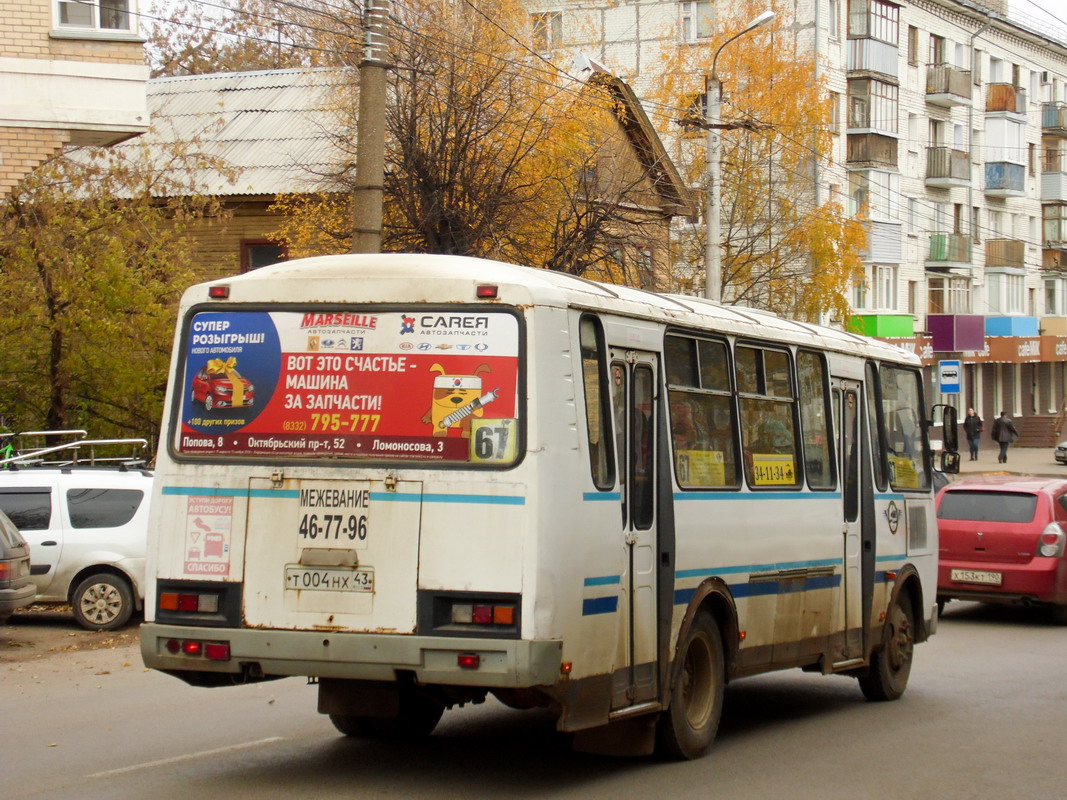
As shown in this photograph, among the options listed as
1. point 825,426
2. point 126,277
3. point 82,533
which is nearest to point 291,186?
point 126,277

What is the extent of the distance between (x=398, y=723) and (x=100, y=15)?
1335 cm

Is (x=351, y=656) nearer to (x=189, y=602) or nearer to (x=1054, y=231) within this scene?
(x=189, y=602)

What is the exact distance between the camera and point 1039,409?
65.4m

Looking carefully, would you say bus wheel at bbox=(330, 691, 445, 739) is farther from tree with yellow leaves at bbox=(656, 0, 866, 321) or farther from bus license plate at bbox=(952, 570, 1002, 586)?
tree with yellow leaves at bbox=(656, 0, 866, 321)

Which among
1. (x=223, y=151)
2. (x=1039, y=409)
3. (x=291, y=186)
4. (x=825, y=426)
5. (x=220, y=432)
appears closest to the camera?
(x=220, y=432)

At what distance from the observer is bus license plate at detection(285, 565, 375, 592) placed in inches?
284

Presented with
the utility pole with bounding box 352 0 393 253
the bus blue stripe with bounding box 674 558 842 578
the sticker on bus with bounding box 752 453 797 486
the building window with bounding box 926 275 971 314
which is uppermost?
the building window with bounding box 926 275 971 314

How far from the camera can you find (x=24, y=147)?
1900cm

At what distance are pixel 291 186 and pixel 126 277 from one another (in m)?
7.56

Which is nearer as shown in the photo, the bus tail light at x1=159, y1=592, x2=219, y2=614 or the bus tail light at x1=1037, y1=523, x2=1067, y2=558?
the bus tail light at x1=159, y1=592, x2=219, y2=614

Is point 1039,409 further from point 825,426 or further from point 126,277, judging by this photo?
point 825,426

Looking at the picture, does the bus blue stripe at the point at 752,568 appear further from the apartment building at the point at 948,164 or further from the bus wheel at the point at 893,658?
the apartment building at the point at 948,164

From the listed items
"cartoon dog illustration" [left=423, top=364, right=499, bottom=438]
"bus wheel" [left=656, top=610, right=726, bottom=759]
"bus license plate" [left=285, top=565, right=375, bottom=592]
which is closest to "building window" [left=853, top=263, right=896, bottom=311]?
"bus wheel" [left=656, top=610, right=726, bottom=759]

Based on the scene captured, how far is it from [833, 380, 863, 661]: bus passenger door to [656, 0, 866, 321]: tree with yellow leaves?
76.1 ft
